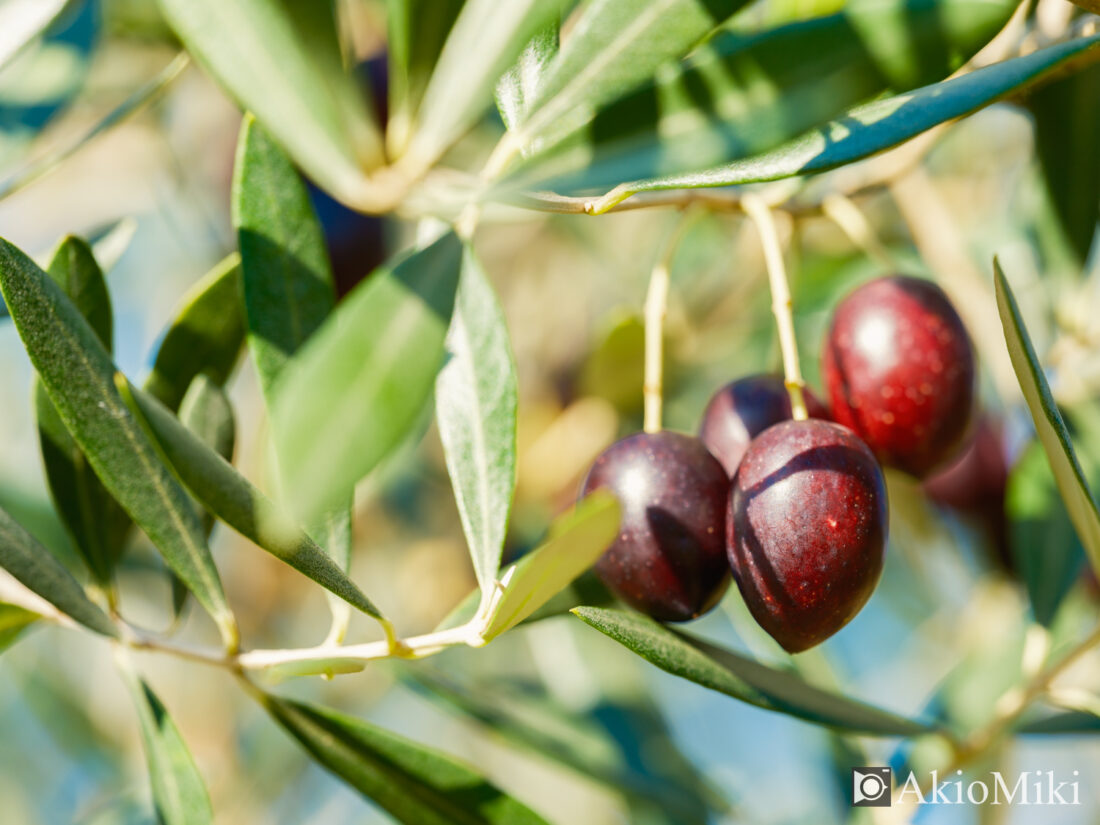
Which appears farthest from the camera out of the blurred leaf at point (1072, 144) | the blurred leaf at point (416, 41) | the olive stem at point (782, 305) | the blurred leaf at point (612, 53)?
the blurred leaf at point (1072, 144)

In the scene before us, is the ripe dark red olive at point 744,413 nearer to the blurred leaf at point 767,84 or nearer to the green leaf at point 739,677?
the green leaf at point 739,677

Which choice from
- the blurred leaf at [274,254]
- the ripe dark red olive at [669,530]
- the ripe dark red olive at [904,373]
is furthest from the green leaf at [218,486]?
the ripe dark red olive at [904,373]

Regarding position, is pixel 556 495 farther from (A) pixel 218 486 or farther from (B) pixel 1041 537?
(A) pixel 218 486

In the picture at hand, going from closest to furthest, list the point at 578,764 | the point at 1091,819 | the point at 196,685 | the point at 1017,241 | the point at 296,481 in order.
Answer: the point at 296,481 → the point at 578,764 → the point at 1017,241 → the point at 1091,819 → the point at 196,685

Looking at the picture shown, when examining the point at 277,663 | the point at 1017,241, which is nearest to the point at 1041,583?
the point at 1017,241

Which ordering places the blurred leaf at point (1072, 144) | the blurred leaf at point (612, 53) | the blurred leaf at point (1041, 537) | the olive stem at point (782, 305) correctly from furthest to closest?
the blurred leaf at point (1041, 537)
the blurred leaf at point (1072, 144)
the olive stem at point (782, 305)
the blurred leaf at point (612, 53)

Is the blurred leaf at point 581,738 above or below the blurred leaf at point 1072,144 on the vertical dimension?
below

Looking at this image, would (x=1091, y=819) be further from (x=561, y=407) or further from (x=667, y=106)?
(x=667, y=106)
